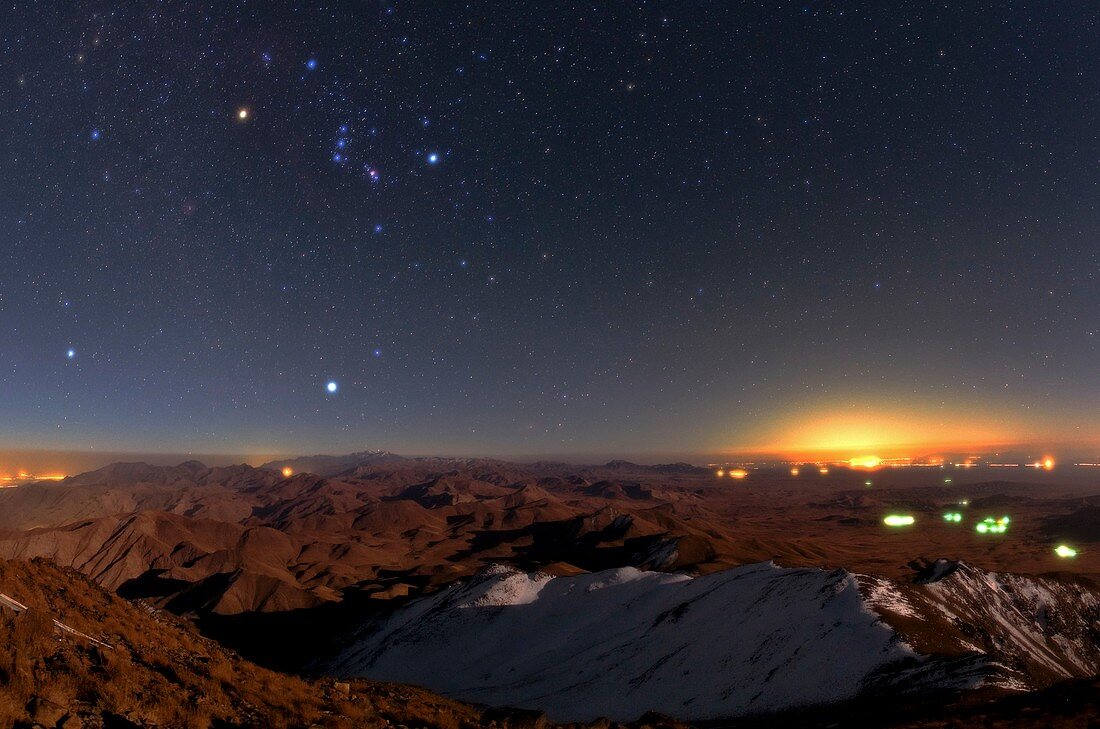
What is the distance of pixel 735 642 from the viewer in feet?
152

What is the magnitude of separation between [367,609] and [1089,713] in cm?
9993

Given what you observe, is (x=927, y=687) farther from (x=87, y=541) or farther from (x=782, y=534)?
(x=87, y=541)

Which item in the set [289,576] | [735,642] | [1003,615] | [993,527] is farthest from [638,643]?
[993,527]

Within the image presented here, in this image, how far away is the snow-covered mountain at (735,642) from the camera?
35.9 metres

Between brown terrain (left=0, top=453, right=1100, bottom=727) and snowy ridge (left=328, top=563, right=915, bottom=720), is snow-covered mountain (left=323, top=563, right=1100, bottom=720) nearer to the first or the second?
snowy ridge (left=328, top=563, right=915, bottom=720)

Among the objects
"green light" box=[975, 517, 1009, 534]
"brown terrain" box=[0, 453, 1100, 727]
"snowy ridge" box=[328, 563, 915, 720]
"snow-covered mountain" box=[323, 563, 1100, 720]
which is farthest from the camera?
"green light" box=[975, 517, 1009, 534]

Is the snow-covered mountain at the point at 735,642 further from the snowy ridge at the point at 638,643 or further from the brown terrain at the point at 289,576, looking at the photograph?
the brown terrain at the point at 289,576

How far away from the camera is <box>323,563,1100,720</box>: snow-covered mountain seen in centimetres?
3594

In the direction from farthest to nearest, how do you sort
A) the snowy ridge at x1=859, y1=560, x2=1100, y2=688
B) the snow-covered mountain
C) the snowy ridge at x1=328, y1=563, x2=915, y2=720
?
the snowy ridge at x1=859, y1=560, x2=1100, y2=688, the snowy ridge at x1=328, y1=563, x2=915, y2=720, the snow-covered mountain

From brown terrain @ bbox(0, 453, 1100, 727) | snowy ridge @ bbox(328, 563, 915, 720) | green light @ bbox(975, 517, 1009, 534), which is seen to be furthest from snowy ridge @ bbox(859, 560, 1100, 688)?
green light @ bbox(975, 517, 1009, 534)

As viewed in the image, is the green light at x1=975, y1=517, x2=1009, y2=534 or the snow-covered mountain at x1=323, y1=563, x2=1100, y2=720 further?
the green light at x1=975, y1=517, x2=1009, y2=534

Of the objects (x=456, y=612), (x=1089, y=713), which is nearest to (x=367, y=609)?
(x=456, y=612)

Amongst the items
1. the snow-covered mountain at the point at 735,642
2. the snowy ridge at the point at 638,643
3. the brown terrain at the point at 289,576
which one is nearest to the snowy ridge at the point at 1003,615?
the snow-covered mountain at the point at 735,642

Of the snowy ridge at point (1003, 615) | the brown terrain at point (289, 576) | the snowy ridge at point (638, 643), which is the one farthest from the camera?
the snowy ridge at point (1003, 615)
